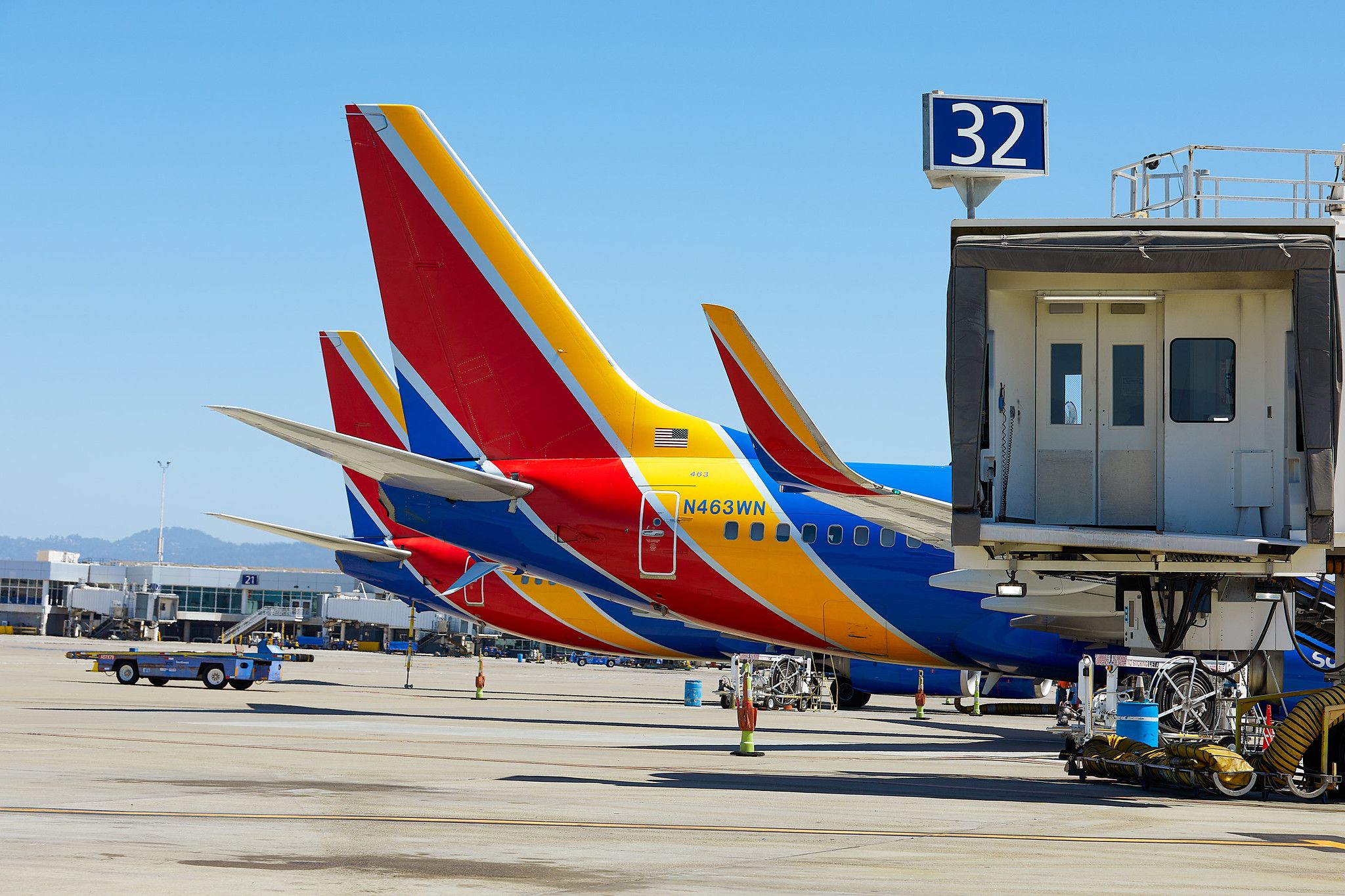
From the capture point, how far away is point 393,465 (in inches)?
971

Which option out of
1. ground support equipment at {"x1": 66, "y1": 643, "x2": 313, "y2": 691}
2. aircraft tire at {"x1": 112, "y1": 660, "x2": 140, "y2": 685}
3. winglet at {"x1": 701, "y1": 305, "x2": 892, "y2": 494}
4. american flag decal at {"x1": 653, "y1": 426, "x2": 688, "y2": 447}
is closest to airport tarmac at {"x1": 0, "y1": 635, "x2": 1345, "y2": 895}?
winglet at {"x1": 701, "y1": 305, "x2": 892, "y2": 494}

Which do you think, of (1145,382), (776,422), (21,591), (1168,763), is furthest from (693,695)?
(21,591)

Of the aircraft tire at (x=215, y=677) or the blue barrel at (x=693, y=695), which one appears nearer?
the aircraft tire at (x=215, y=677)

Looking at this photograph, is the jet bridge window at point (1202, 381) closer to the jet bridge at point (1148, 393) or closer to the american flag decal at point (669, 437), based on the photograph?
the jet bridge at point (1148, 393)

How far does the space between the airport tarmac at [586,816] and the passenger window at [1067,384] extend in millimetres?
4509

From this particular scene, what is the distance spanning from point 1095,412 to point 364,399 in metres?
32.6

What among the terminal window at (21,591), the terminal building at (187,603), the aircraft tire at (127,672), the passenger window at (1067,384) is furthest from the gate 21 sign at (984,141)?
the terminal window at (21,591)

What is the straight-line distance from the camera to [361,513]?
156 feet

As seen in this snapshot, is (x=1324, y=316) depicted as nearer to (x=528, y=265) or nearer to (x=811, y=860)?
(x=811, y=860)

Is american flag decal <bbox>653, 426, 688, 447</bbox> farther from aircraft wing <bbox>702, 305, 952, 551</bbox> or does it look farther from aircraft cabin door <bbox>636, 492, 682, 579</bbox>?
aircraft wing <bbox>702, 305, 952, 551</bbox>

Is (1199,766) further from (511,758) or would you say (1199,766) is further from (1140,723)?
(511,758)

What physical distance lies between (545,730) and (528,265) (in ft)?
31.2

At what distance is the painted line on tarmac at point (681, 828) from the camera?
42.5 feet

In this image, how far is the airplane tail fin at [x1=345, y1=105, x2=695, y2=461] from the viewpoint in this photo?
27.8 m
